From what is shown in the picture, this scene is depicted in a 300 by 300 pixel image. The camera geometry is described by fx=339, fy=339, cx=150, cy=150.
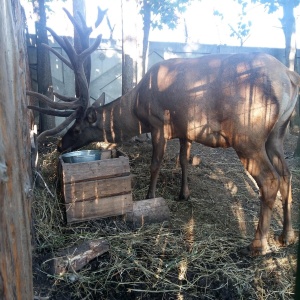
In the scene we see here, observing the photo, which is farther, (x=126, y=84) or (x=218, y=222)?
(x=126, y=84)

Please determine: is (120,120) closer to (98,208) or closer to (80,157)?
(80,157)

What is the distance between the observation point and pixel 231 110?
3371 mm

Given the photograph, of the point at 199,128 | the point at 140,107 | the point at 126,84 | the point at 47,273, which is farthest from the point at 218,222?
the point at 126,84

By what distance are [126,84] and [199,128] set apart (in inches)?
103

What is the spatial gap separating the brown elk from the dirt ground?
289 mm

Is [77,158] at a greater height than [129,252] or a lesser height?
greater

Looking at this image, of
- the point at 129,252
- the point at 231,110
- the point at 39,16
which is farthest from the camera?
the point at 39,16

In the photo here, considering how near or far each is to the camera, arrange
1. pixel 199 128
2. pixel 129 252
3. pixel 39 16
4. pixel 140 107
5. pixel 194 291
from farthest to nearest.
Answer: pixel 39 16 → pixel 140 107 → pixel 199 128 → pixel 129 252 → pixel 194 291

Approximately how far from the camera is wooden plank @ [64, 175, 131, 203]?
11.3 ft

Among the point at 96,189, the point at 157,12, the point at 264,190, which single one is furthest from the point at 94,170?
the point at 157,12

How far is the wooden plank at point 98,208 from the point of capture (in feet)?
11.5

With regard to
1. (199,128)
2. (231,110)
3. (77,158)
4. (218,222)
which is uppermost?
(231,110)

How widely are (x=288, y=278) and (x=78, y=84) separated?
325 centimetres

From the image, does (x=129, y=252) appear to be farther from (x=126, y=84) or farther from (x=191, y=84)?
(x=126, y=84)
